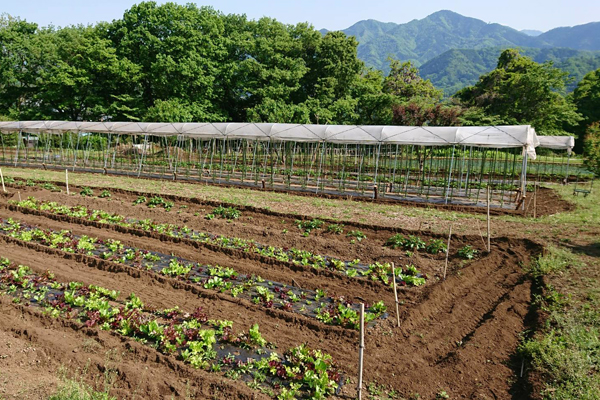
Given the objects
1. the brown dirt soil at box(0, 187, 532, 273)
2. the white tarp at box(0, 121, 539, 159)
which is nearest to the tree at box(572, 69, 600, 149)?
the white tarp at box(0, 121, 539, 159)

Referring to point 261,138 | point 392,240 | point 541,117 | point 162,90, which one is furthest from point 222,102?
point 392,240

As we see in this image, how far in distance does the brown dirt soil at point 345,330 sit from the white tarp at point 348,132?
22.5ft

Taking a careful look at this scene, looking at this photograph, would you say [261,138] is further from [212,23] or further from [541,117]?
[541,117]

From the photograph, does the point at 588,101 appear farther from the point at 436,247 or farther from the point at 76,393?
the point at 76,393

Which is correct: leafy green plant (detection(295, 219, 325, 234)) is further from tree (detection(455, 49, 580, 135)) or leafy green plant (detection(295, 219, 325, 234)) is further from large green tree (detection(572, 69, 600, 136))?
large green tree (detection(572, 69, 600, 136))

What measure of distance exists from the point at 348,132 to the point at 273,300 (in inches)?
502

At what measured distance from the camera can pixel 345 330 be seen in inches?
251

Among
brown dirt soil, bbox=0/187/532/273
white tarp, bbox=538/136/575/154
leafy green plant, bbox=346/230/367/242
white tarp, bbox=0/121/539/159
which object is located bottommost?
brown dirt soil, bbox=0/187/532/273

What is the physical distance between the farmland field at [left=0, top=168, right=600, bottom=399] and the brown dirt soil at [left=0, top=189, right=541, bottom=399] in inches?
1.1

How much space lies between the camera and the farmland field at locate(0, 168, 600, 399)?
17.2ft

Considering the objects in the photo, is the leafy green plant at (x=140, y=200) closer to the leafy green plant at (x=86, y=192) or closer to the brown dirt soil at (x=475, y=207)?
the brown dirt soil at (x=475, y=207)

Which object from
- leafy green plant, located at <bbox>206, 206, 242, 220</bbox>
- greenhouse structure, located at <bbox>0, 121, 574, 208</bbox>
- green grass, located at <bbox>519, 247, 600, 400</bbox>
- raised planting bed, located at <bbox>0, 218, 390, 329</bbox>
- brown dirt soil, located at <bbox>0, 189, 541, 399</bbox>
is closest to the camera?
green grass, located at <bbox>519, 247, 600, 400</bbox>

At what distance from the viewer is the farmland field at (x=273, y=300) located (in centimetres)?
523

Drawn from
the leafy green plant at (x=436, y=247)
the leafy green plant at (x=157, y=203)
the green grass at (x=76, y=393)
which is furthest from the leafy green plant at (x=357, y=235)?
the green grass at (x=76, y=393)
